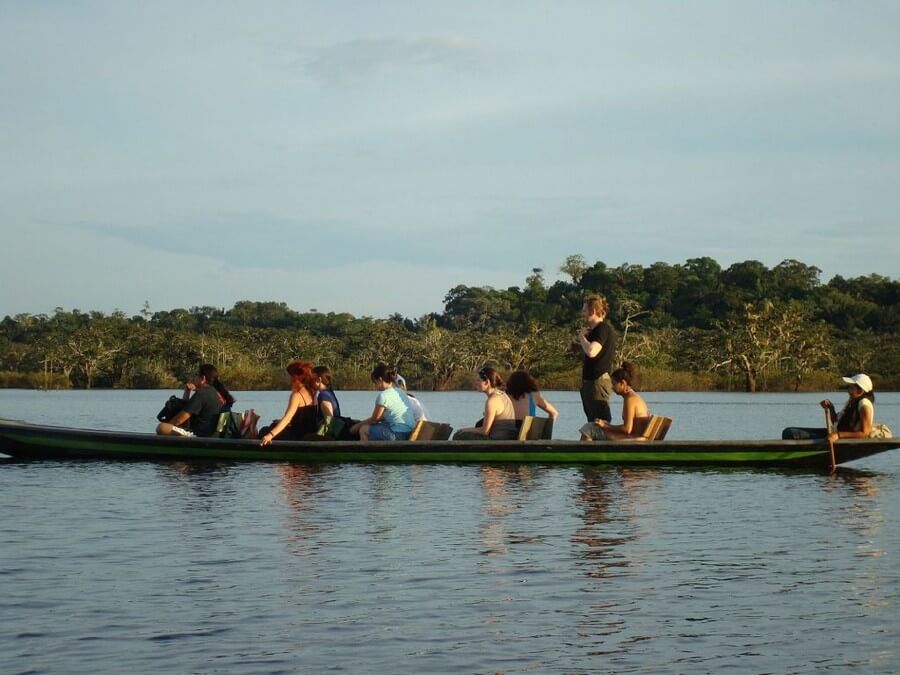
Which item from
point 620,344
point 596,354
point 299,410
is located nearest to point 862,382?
point 596,354

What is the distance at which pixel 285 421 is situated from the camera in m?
17.9

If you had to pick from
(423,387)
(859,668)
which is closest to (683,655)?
(859,668)

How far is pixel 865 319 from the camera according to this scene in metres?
97.6

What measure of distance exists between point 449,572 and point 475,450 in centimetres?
733

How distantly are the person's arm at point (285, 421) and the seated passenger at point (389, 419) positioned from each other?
0.91 m

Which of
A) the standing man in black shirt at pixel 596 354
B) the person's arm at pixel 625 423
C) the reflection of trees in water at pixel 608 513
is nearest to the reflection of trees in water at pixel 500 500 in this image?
the reflection of trees in water at pixel 608 513

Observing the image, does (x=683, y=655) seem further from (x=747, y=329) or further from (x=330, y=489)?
(x=747, y=329)

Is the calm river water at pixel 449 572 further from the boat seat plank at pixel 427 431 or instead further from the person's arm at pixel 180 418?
the person's arm at pixel 180 418

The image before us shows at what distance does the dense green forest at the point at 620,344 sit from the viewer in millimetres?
73812

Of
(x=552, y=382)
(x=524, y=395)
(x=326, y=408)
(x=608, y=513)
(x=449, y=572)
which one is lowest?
(x=449, y=572)

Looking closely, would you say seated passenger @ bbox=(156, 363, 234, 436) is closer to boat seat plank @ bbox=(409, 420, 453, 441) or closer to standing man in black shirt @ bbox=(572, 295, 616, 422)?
boat seat plank @ bbox=(409, 420, 453, 441)

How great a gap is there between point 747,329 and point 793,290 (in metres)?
35.2

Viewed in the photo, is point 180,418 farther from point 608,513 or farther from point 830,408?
point 830,408

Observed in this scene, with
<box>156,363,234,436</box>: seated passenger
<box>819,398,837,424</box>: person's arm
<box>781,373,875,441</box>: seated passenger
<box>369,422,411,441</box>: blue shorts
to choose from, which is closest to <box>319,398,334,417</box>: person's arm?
<box>369,422,411,441</box>: blue shorts
